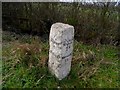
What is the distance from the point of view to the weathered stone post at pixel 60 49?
137 inches

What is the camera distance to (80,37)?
17.6ft

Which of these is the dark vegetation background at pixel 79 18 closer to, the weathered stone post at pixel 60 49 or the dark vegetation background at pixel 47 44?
the dark vegetation background at pixel 47 44

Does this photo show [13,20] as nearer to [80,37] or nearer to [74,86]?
[80,37]

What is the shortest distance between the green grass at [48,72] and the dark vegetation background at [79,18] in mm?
700

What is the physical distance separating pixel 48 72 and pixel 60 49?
53cm

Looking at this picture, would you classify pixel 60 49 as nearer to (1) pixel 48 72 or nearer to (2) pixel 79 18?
(1) pixel 48 72

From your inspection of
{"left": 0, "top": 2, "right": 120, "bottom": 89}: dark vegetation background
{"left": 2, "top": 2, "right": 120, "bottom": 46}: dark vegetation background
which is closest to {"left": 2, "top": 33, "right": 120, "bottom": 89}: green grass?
{"left": 0, "top": 2, "right": 120, "bottom": 89}: dark vegetation background

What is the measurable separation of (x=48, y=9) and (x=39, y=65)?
1.93 metres

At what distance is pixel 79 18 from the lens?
5.16 metres

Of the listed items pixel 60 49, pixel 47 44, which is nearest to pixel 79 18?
pixel 47 44

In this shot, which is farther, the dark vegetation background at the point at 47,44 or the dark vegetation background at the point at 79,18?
the dark vegetation background at the point at 79,18

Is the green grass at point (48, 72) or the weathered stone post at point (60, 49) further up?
the weathered stone post at point (60, 49)

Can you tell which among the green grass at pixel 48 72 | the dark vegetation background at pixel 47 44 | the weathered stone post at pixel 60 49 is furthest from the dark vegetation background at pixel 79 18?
the weathered stone post at pixel 60 49

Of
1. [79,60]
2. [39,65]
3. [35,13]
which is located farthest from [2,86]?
[35,13]
